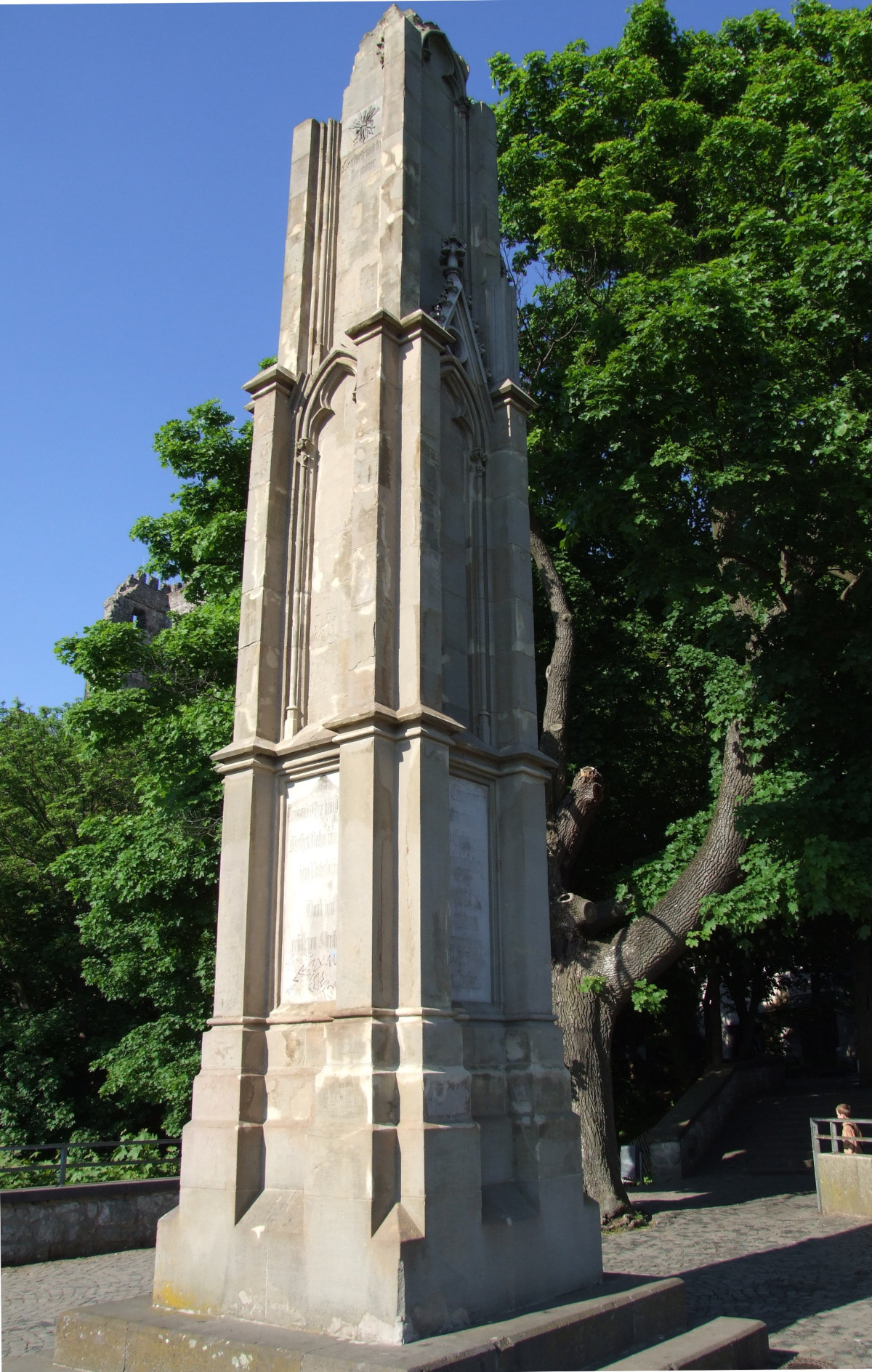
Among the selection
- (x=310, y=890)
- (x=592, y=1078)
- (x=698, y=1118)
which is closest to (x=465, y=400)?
(x=310, y=890)

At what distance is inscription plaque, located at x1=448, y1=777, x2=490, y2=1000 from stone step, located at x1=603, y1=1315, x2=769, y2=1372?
84.8 inches

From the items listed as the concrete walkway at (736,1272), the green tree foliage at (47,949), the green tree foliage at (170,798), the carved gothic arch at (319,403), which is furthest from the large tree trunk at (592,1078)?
the green tree foliage at (47,949)

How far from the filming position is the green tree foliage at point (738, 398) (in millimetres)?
12508

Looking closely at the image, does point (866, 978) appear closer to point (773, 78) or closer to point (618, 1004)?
point (618, 1004)

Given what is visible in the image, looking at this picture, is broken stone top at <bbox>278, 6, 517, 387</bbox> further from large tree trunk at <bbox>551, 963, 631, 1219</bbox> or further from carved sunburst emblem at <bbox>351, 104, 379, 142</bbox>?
large tree trunk at <bbox>551, 963, 631, 1219</bbox>

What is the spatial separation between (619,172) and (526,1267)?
15662 mm

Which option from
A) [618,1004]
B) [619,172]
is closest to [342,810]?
[618,1004]

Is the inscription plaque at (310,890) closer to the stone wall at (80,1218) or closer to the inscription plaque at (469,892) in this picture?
the inscription plaque at (469,892)

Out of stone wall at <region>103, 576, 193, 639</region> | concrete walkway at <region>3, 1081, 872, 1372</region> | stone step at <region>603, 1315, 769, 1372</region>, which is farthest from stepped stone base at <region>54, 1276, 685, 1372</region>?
stone wall at <region>103, 576, 193, 639</region>

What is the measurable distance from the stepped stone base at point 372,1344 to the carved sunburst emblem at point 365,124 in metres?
8.27

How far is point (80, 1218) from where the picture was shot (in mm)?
10758

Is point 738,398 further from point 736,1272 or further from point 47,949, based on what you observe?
point 47,949

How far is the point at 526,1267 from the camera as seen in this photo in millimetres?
5961

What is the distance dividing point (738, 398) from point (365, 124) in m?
6.46
